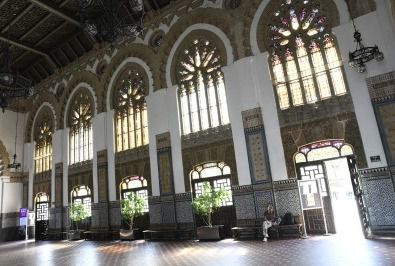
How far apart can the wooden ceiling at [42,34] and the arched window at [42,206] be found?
718 centimetres

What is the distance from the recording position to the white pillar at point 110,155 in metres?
14.1

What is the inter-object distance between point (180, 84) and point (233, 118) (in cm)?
300

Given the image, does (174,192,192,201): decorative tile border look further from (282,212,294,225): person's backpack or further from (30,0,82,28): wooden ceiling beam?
(30,0,82,28): wooden ceiling beam

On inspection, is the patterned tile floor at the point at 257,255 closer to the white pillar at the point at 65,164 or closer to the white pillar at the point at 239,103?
the white pillar at the point at 239,103

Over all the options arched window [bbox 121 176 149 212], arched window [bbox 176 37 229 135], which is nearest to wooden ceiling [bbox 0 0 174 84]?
arched window [bbox 176 37 229 135]

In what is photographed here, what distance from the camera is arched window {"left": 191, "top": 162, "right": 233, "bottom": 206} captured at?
37.0ft

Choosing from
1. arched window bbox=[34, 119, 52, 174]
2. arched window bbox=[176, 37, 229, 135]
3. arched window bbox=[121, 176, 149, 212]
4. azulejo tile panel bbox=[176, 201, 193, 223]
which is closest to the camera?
azulejo tile panel bbox=[176, 201, 193, 223]

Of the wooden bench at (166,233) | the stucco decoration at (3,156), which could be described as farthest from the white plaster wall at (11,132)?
the wooden bench at (166,233)

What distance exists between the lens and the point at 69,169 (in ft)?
53.6

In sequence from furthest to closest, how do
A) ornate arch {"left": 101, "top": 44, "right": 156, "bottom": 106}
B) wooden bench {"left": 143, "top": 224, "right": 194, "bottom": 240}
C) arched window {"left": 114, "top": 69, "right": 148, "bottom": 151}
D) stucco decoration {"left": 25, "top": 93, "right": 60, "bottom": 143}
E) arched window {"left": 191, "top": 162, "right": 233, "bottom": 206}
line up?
stucco decoration {"left": 25, "top": 93, "right": 60, "bottom": 143} → arched window {"left": 114, "top": 69, "right": 148, "bottom": 151} → ornate arch {"left": 101, "top": 44, "right": 156, "bottom": 106} → wooden bench {"left": 143, "top": 224, "right": 194, "bottom": 240} → arched window {"left": 191, "top": 162, "right": 233, "bottom": 206}

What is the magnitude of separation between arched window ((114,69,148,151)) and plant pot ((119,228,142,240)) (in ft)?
11.7

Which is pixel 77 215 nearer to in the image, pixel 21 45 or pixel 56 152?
pixel 56 152

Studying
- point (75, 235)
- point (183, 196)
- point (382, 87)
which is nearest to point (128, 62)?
point (183, 196)

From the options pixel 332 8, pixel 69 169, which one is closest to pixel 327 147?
pixel 332 8
